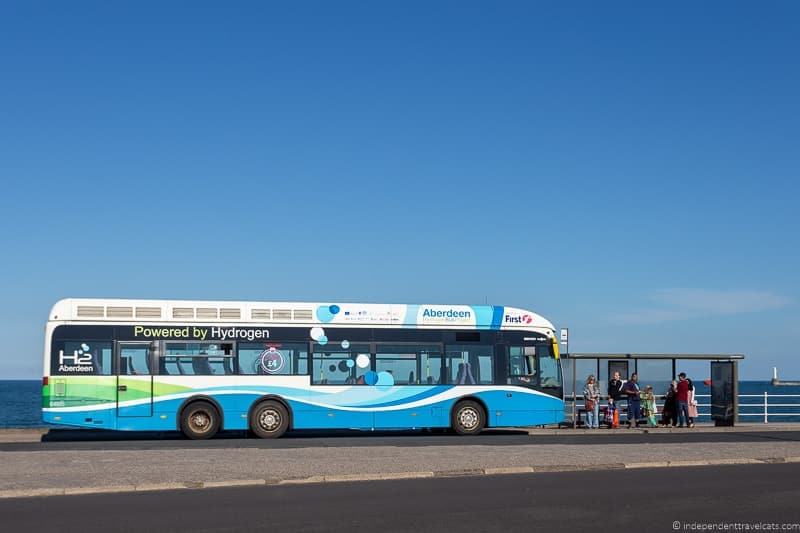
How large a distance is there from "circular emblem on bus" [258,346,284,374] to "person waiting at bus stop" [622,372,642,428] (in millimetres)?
10280

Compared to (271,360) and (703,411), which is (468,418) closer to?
(271,360)

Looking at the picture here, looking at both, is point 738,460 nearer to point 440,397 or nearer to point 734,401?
point 440,397

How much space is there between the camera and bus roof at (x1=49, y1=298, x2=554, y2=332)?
2216cm

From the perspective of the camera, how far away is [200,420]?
2250 cm

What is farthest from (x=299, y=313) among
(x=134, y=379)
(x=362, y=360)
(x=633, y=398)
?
(x=633, y=398)

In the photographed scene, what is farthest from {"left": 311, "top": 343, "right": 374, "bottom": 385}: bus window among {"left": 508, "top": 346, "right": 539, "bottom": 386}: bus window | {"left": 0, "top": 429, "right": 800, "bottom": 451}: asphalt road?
{"left": 508, "top": 346, "right": 539, "bottom": 386}: bus window

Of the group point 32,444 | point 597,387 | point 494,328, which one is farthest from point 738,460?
point 32,444

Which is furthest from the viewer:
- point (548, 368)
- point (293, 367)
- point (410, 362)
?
point (548, 368)

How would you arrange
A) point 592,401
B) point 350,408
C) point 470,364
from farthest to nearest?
1. point 592,401
2. point 470,364
3. point 350,408

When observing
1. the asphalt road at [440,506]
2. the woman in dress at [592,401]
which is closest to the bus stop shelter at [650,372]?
the woman in dress at [592,401]

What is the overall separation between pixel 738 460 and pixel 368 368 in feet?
30.5

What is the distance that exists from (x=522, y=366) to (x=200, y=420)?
7823 millimetres

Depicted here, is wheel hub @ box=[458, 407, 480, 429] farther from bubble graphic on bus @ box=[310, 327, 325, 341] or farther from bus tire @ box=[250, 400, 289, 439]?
bus tire @ box=[250, 400, 289, 439]

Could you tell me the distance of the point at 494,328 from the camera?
24.4 metres
